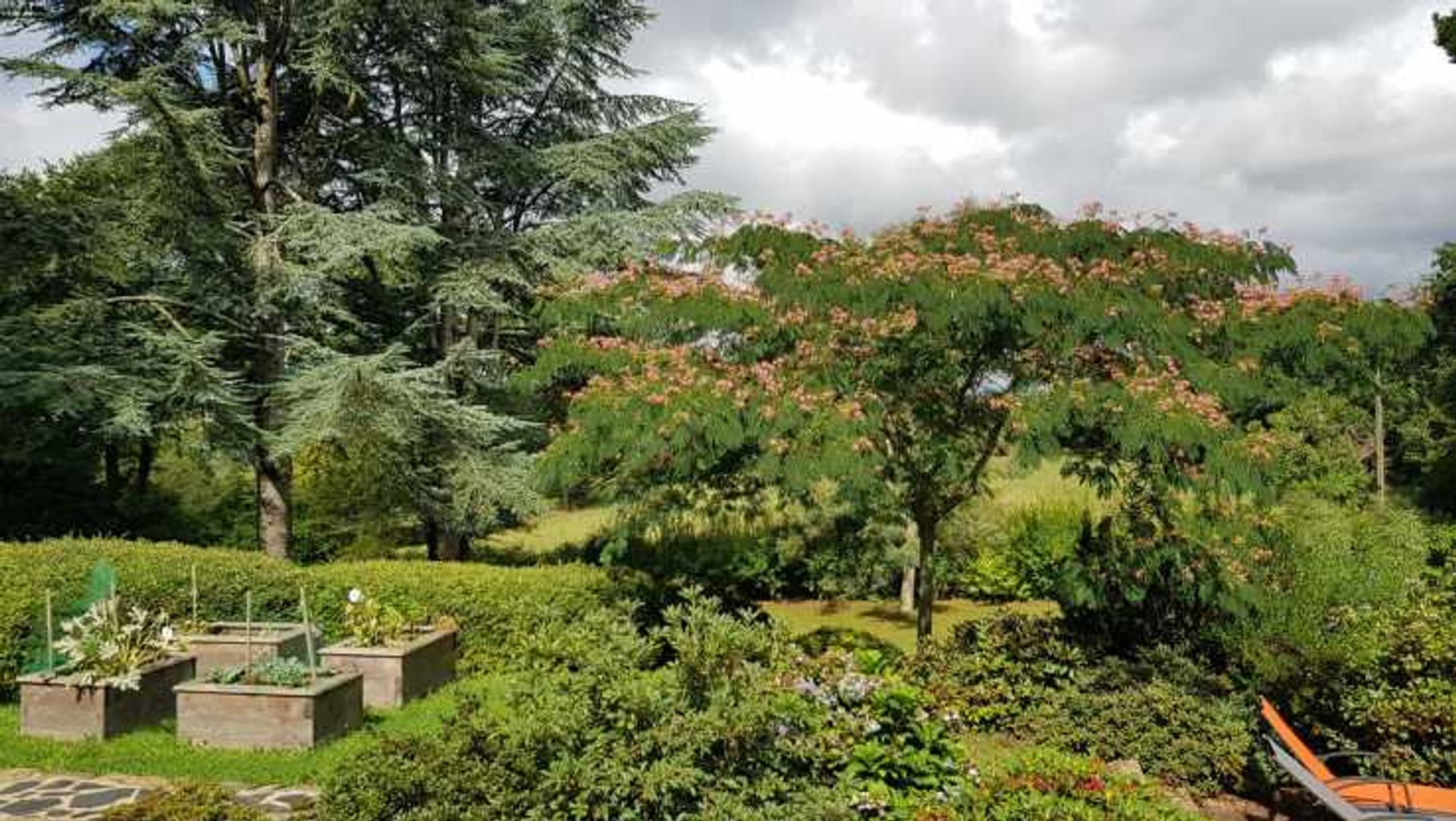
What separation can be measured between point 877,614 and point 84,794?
1252 cm

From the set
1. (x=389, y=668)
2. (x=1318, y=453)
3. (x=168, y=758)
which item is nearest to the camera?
(x=168, y=758)

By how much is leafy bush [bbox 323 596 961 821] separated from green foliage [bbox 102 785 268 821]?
103cm

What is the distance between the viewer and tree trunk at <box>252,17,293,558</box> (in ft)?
47.2

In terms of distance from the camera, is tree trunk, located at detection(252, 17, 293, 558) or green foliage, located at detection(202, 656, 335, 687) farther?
tree trunk, located at detection(252, 17, 293, 558)

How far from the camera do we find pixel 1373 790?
6.04 metres

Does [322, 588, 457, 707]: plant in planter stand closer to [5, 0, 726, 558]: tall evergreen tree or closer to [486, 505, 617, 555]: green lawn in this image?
[5, 0, 726, 558]: tall evergreen tree

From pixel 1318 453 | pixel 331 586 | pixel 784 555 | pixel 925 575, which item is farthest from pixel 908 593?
pixel 331 586

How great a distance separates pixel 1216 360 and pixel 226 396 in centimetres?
1228

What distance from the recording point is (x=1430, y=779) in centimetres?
652

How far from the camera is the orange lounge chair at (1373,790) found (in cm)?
573

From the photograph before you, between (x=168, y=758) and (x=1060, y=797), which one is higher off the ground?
(x=1060, y=797)

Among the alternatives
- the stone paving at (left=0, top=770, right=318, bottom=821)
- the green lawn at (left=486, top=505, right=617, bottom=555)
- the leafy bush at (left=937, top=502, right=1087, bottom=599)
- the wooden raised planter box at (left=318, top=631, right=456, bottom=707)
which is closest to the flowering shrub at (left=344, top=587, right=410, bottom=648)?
the wooden raised planter box at (left=318, top=631, right=456, bottom=707)

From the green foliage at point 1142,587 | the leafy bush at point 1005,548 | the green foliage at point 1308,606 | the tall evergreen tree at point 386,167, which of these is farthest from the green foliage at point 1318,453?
the tall evergreen tree at point 386,167

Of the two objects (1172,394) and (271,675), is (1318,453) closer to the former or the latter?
(1172,394)
